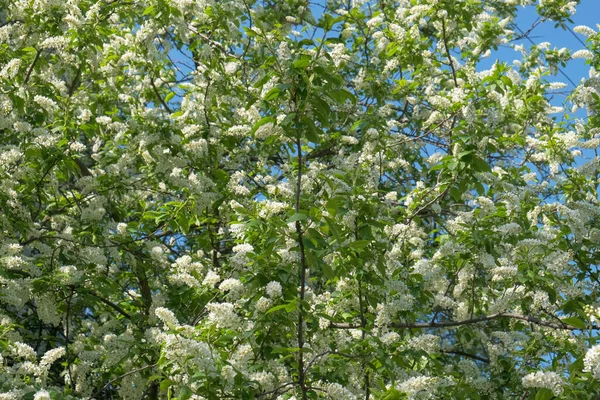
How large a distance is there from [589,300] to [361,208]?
6.10 feet

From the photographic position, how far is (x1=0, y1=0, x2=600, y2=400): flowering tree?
4.16 metres

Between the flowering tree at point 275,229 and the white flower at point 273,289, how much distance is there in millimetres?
10

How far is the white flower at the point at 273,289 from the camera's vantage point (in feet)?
13.4

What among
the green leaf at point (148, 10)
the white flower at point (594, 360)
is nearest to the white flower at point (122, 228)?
the green leaf at point (148, 10)

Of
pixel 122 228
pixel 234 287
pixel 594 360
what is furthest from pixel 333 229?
pixel 122 228

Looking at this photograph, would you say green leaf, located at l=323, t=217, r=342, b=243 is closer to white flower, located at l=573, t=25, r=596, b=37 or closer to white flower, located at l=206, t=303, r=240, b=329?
white flower, located at l=206, t=303, r=240, b=329

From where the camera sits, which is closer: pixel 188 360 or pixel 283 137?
pixel 188 360

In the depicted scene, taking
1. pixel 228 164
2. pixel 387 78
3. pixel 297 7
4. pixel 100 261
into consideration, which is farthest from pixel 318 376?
pixel 297 7

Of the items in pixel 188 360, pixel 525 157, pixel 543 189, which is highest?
pixel 525 157

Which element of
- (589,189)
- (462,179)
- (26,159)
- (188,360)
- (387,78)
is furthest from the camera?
(387,78)

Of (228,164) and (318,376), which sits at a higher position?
(228,164)

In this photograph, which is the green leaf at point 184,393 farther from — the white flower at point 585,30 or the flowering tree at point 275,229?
the white flower at point 585,30

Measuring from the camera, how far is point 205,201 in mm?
5676

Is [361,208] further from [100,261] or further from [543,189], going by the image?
[543,189]
